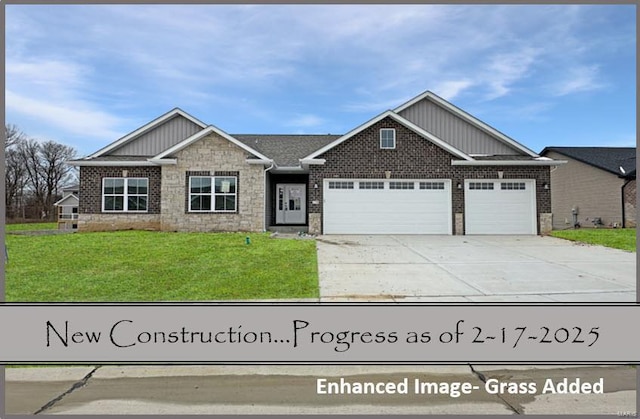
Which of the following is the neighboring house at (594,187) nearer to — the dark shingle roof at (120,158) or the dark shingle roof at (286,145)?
the dark shingle roof at (286,145)

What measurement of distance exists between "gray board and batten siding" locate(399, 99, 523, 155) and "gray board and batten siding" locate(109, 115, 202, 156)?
956 centimetres

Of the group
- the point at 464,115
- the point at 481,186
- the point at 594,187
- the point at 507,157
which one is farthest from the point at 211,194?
the point at 594,187

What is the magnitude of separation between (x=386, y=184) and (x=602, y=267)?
7.87 m

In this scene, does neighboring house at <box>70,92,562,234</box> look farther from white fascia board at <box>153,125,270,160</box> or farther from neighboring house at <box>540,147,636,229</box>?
neighboring house at <box>540,147,636,229</box>

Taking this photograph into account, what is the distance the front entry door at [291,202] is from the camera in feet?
60.9

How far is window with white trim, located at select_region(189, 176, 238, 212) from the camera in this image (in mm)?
15758

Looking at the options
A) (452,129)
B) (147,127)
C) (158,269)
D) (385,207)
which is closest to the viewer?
(158,269)

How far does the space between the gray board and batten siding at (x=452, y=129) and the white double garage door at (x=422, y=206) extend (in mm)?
2593

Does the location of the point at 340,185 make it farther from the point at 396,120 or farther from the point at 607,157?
the point at 607,157

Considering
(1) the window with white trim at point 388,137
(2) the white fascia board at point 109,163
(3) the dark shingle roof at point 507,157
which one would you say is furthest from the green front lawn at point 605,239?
(2) the white fascia board at point 109,163

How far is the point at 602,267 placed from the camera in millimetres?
9102

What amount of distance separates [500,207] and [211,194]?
11.1 m

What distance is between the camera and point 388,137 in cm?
1572
